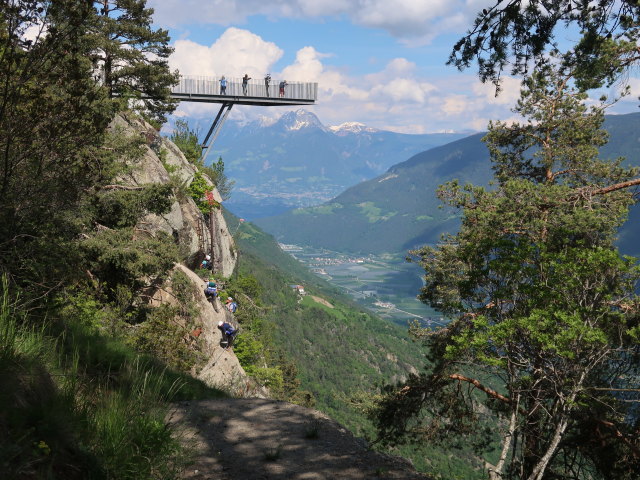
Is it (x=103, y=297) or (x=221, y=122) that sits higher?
(x=221, y=122)

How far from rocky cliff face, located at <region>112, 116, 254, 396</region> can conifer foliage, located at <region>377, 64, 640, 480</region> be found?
5.57 m

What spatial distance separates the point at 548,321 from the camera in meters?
7.29

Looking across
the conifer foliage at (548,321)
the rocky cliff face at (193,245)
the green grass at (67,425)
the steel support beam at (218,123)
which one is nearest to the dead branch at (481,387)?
the conifer foliage at (548,321)

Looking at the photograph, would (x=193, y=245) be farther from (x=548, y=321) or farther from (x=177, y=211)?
(x=548, y=321)

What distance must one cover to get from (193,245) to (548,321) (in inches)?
779

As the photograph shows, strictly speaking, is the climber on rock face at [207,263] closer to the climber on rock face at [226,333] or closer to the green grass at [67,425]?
the climber on rock face at [226,333]

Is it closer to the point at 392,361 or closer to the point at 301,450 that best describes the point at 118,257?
the point at 301,450

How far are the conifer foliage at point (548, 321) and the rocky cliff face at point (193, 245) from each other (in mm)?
5573

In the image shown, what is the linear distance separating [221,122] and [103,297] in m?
21.1

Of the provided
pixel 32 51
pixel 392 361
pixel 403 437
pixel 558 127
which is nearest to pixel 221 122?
pixel 558 127

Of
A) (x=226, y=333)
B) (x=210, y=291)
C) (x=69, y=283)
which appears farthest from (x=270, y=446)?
(x=210, y=291)

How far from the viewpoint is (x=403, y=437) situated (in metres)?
12.8

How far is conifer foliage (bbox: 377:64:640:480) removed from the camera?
7.92 meters

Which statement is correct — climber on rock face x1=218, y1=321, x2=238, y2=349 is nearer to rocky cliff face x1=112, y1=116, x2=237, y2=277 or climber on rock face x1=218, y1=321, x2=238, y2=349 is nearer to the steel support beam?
rocky cliff face x1=112, y1=116, x2=237, y2=277
